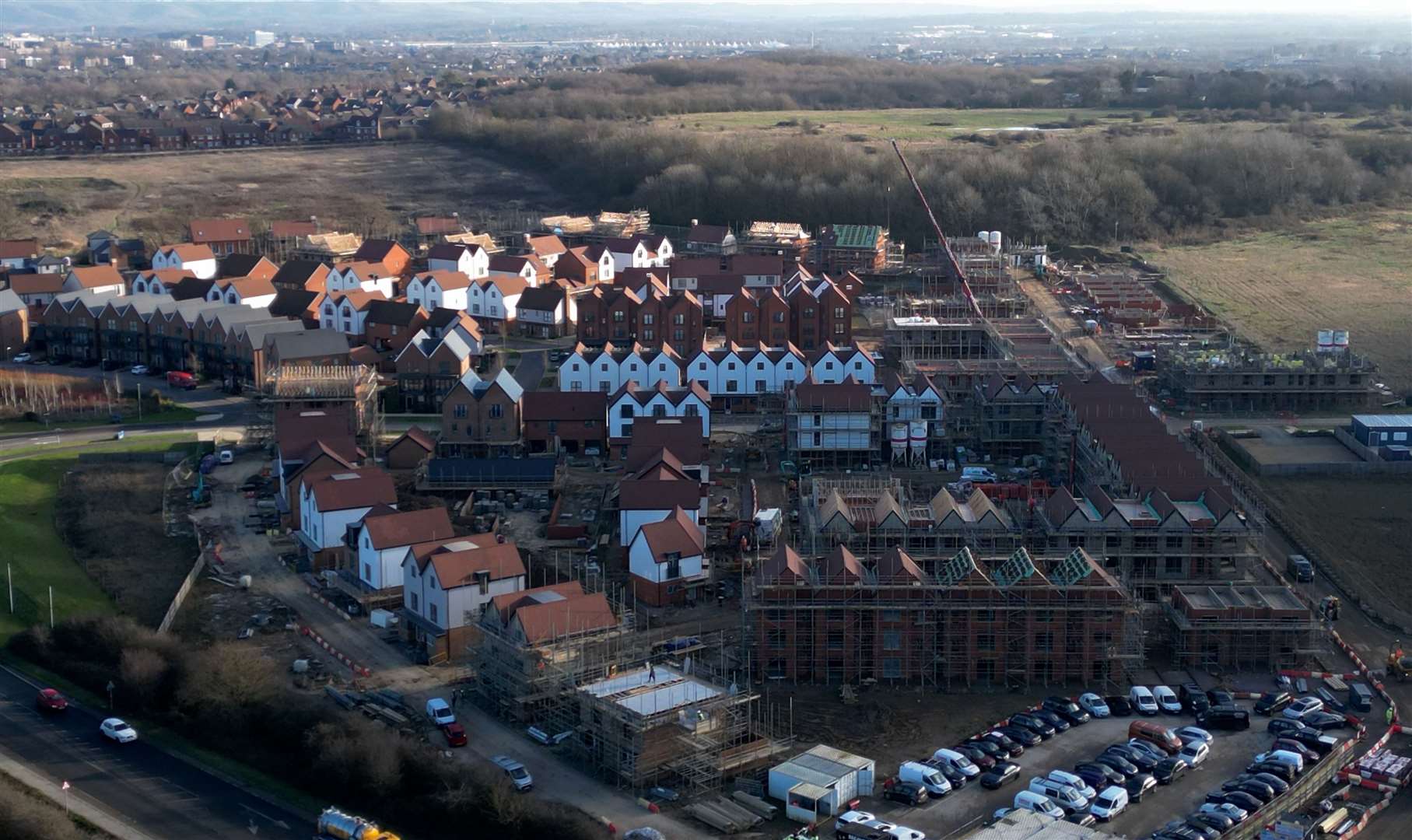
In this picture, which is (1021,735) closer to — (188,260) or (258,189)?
(188,260)

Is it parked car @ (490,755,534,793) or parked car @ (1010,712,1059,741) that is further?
parked car @ (1010,712,1059,741)

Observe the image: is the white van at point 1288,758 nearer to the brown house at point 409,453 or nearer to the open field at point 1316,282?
the brown house at point 409,453

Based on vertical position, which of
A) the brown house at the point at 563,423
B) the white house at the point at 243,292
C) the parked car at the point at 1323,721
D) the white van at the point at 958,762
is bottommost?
the white van at the point at 958,762

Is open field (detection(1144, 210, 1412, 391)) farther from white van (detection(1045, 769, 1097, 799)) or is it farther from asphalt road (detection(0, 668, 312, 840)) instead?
asphalt road (detection(0, 668, 312, 840))

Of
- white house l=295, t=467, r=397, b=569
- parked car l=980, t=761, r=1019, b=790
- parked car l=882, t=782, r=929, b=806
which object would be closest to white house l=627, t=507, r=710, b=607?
white house l=295, t=467, r=397, b=569

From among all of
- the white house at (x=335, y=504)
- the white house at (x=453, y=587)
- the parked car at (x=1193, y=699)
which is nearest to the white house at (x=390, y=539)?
the white house at (x=453, y=587)

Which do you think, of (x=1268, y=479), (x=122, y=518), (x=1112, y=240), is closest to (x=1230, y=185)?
(x=1112, y=240)
